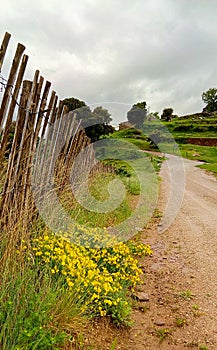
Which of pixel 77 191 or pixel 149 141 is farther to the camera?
pixel 149 141

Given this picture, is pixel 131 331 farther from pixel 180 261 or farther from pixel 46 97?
pixel 46 97

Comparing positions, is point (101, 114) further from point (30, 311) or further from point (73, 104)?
point (30, 311)

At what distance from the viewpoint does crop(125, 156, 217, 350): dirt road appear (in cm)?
296

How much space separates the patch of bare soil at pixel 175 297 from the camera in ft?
9.52

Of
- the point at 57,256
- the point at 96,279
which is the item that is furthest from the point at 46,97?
the point at 96,279

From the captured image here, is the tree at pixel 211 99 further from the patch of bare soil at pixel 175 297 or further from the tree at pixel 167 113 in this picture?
the patch of bare soil at pixel 175 297

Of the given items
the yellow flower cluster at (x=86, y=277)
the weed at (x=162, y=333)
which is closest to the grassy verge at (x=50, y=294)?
the yellow flower cluster at (x=86, y=277)

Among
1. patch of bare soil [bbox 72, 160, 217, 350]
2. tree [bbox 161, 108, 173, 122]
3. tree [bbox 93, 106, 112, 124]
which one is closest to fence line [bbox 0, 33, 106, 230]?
patch of bare soil [bbox 72, 160, 217, 350]

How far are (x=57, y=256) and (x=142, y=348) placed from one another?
1.03m

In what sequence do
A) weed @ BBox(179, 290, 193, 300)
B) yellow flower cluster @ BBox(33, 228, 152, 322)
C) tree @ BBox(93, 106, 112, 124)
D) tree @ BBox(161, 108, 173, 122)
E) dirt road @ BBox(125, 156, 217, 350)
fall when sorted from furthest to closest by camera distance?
1. tree @ BBox(161, 108, 173, 122)
2. tree @ BBox(93, 106, 112, 124)
3. weed @ BBox(179, 290, 193, 300)
4. dirt road @ BBox(125, 156, 217, 350)
5. yellow flower cluster @ BBox(33, 228, 152, 322)

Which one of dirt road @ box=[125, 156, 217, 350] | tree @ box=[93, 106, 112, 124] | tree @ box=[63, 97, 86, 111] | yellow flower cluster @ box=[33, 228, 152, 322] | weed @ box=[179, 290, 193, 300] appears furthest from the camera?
tree @ box=[63, 97, 86, 111]

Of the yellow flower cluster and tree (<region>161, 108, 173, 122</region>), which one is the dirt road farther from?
tree (<region>161, 108, 173, 122</region>)

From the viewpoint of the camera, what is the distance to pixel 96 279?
3000mm

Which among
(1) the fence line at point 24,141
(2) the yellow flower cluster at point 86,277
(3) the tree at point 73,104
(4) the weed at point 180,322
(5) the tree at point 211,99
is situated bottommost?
(4) the weed at point 180,322
